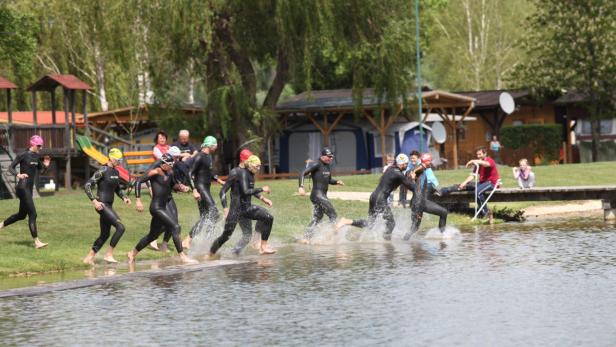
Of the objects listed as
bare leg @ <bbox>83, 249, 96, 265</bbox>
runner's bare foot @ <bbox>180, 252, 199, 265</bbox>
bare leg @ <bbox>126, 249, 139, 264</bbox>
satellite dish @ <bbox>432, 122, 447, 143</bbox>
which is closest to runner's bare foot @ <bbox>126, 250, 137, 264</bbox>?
bare leg @ <bbox>126, 249, 139, 264</bbox>

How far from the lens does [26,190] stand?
73.9 ft

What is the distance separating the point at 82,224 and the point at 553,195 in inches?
440

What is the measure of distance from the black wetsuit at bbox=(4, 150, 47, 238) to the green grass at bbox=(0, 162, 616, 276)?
0.43 m

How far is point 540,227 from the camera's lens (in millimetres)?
27281

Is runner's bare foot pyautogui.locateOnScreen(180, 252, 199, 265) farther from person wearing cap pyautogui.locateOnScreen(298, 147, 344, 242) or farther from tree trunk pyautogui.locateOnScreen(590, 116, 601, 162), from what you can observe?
tree trunk pyautogui.locateOnScreen(590, 116, 601, 162)

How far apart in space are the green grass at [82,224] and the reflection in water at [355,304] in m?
3.29

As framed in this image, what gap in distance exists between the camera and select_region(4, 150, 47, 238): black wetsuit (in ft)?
73.4

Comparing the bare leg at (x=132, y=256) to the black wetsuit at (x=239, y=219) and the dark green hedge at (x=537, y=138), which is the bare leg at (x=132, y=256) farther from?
the dark green hedge at (x=537, y=138)

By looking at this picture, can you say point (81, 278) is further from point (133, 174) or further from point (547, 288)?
point (133, 174)

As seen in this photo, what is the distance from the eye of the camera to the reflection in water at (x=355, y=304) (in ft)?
40.5

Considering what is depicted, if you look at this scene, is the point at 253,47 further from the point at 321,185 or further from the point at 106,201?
the point at 106,201

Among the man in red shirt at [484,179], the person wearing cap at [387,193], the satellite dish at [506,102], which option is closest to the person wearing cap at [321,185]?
the person wearing cap at [387,193]

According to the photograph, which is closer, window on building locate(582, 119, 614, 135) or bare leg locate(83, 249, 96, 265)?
bare leg locate(83, 249, 96, 265)

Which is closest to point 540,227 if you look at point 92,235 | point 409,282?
point 92,235
